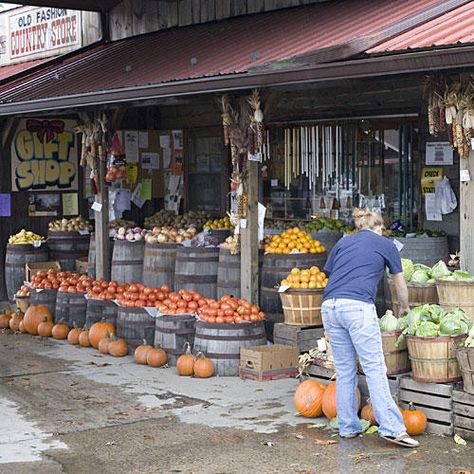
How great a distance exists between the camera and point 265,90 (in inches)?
438

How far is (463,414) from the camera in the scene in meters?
8.01

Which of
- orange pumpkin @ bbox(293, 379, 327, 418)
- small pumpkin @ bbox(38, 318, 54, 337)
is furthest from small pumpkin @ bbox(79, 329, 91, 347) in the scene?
orange pumpkin @ bbox(293, 379, 327, 418)

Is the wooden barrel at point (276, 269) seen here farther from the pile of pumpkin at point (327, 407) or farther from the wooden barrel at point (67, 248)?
the wooden barrel at point (67, 248)

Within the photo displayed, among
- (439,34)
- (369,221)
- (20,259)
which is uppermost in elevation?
(439,34)

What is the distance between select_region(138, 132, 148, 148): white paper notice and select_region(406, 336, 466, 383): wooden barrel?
9626 mm

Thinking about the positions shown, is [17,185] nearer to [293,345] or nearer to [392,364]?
[293,345]

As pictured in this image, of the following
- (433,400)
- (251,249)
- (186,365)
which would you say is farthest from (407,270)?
(186,365)

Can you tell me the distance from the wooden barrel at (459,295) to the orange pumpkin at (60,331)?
6.13 m

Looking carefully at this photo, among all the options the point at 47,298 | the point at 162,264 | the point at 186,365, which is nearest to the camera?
the point at 186,365

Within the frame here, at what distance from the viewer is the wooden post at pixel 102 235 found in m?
13.9

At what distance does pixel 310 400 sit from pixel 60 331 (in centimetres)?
547

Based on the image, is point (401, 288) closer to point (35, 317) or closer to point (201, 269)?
point (201, 269)

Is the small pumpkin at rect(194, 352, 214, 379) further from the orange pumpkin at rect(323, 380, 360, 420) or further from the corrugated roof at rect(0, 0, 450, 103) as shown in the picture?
the corrugated roof at rect(0, 0, 450, 103)

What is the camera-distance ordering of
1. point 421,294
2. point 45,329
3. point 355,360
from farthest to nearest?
point 45,329 < point 421,294 < point 355,360
